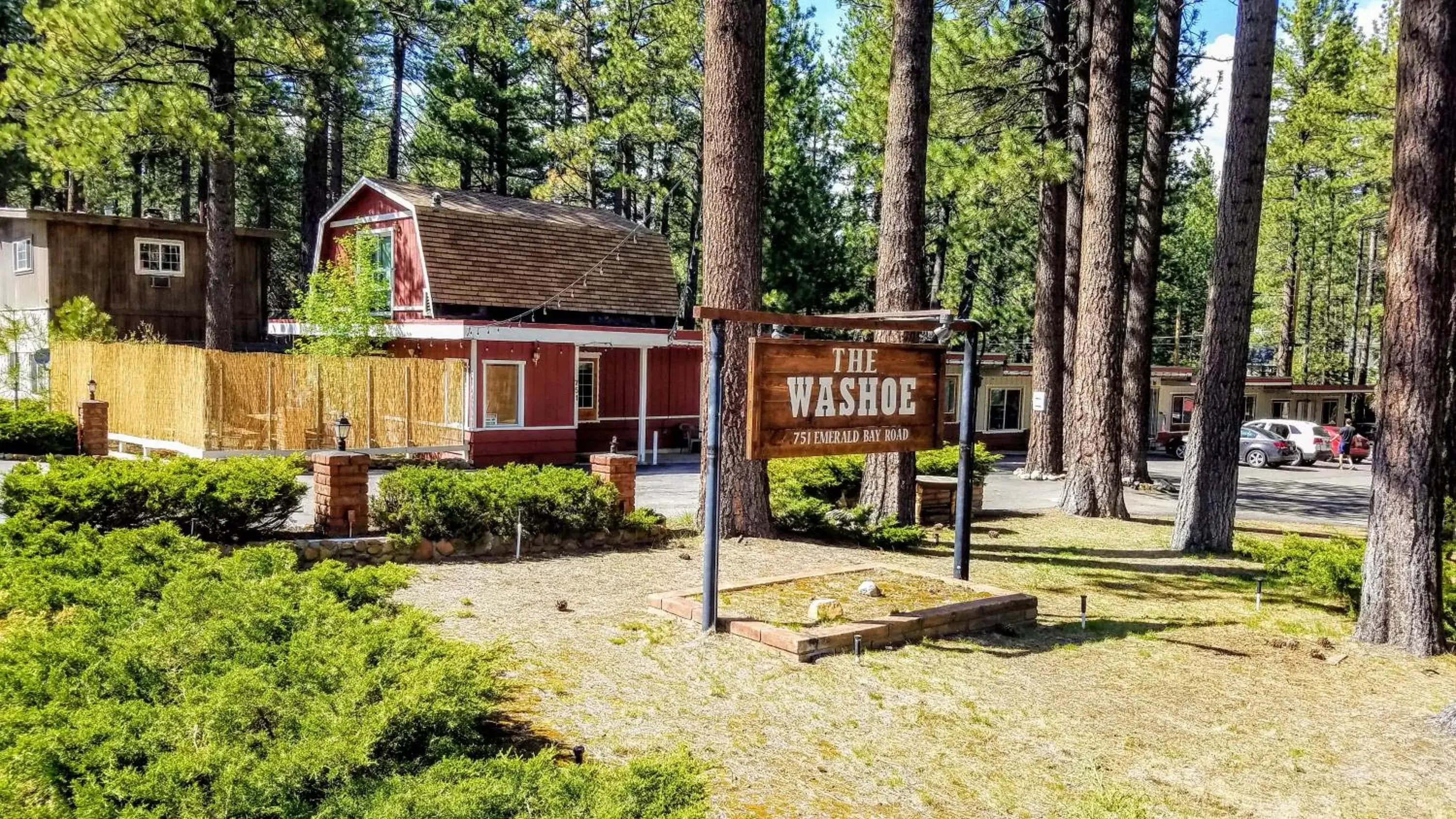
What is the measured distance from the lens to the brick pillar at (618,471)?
10.5m

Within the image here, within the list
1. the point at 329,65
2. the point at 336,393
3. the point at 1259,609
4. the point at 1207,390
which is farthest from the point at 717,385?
the point at 329,65

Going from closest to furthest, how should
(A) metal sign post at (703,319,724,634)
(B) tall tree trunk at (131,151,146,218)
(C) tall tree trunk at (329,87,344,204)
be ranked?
(A) metal sign post at (703,319,724,634) < (C) tall tree trunk at (329,87,344,204) < (B) tall tree trunk at (131,151,146,218)

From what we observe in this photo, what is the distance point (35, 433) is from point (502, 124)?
807 inches

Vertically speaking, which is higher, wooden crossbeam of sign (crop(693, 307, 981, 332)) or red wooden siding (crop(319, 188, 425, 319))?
red wooden siding (crop(319, 188, 425, 319))

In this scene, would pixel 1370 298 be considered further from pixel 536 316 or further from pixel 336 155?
pixel 336 155

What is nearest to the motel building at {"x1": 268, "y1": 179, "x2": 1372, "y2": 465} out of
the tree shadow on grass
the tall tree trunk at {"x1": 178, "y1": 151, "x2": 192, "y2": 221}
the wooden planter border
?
the tree shadow on grass

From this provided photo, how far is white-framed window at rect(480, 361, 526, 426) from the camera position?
19.8 meters

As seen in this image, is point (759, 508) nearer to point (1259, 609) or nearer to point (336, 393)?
point (1259, 609)

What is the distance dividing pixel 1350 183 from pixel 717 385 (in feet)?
125

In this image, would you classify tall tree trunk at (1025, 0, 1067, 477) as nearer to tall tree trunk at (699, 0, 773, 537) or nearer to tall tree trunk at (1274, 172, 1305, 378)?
tall tree trunk at (699, 0, 773, 537)

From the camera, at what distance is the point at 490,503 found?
9.59 meters

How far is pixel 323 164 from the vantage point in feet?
105

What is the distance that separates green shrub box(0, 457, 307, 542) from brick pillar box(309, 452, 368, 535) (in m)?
0.23

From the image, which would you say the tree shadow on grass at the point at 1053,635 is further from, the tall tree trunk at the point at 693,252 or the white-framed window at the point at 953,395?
the tall tree trunk at the point at 693,252
